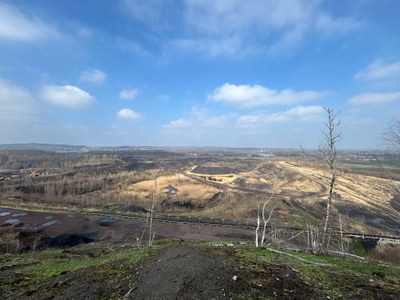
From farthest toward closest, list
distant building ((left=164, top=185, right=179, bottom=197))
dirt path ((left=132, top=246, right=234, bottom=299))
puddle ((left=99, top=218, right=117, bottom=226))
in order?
distant building ((left=164, top=185, right=179, bottom=197)) → puddle ((left=99, top=218, right=117, bottom=226)) → dirt path ((left=132, top=246, right=234, bottom=299))

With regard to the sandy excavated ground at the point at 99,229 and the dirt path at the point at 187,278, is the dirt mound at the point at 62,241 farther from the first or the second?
the dirt path at the point at 187,278

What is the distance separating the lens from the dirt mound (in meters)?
33.7

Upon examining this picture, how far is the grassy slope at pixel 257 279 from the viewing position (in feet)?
27.2

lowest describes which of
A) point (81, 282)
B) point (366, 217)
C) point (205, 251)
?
point (366, 217)

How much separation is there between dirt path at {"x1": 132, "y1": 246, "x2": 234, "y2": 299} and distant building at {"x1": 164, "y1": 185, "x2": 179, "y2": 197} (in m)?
62.8

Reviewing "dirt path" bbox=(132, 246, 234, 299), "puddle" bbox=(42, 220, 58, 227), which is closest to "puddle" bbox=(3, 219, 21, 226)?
"puddle" bbox=(42, 220, 58, 227)

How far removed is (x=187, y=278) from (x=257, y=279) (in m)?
2.10

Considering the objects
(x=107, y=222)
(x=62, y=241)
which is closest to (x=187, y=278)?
(x=62, y=241)

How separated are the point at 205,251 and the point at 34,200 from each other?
60533 mm

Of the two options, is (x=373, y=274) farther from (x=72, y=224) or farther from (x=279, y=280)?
(x=72, y=224)

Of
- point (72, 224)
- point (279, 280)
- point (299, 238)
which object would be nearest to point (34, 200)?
point (72, 224)

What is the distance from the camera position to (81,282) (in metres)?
10.4

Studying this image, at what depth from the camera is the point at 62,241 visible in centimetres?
3472

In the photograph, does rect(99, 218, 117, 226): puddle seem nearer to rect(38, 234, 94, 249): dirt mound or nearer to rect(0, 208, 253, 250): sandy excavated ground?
rect(0, 208, 253, 250): sandy excavated ground
